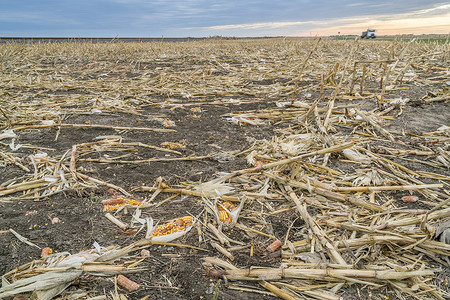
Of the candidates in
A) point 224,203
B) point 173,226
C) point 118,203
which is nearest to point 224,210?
point 224,203

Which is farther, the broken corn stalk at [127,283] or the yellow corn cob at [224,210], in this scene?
the yellow corn cob at [224,210]

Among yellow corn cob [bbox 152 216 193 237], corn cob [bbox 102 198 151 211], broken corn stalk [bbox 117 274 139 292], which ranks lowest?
broken corn stalk [bbox 117 274 139 292]

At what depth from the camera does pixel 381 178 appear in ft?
11.2

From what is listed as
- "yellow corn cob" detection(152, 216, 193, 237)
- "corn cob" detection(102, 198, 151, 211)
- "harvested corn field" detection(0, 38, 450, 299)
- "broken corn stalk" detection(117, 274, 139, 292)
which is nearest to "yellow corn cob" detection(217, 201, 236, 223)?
"harvested corn field" detection(0, 38, 450, 299)

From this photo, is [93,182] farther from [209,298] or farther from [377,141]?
[377,141]

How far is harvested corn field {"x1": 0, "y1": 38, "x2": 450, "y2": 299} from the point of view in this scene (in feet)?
6.82

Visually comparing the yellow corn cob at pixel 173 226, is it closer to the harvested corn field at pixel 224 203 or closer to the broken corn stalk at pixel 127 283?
the harvested corn field at pixel 224 203

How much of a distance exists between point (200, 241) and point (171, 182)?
1.12 metres

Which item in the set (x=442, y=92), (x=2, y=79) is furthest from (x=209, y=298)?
(x=2, y=79)

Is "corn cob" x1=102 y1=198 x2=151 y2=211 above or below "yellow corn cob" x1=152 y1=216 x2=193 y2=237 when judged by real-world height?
above

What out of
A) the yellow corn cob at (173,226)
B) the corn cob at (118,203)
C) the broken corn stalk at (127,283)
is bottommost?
the broken corn stalk at (127,283)

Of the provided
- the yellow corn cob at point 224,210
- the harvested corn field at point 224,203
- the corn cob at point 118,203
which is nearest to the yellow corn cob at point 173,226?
the harvested corn field at point 224,203

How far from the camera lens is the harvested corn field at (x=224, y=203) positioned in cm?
208

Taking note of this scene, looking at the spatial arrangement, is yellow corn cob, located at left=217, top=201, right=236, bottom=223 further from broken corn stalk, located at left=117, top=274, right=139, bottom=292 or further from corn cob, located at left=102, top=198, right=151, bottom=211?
broken corn stalk, located at left=117, top=274, right=139, bottom=292
